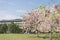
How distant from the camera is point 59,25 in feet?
77.9

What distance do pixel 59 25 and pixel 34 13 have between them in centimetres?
1187

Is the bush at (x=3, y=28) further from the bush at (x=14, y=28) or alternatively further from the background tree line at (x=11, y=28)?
the bush at (x=14, y=28)

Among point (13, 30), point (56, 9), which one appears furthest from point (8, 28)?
point (56, 9)

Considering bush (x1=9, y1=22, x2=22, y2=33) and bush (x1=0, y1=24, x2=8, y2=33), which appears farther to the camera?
bush (x1=0, y1=24, x2=8, y2=33)

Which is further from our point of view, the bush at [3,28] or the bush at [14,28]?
the bush at [3,28]

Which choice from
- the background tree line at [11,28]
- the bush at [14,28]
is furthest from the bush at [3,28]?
the bush at [14,28]

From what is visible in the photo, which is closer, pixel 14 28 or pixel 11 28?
pixel 14 28

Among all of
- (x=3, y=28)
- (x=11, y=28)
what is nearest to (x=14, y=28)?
(x=11, y=28)

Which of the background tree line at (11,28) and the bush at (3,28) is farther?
the bush at (3,28)

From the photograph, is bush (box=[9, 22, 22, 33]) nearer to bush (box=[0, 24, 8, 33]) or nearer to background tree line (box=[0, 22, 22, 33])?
background tree line (box=[0, 22, 22, 33])

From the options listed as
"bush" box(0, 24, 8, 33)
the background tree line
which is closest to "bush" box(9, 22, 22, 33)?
the background tree line

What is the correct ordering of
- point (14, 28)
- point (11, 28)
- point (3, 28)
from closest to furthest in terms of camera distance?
point (14, 28)
point (11, 28)
point (3, 28)

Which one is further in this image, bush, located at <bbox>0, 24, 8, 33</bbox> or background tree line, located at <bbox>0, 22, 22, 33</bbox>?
bush, located at <bbox>0, 24, 8, 33</bbox>

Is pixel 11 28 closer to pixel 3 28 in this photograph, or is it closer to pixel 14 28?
pixel 14 28
